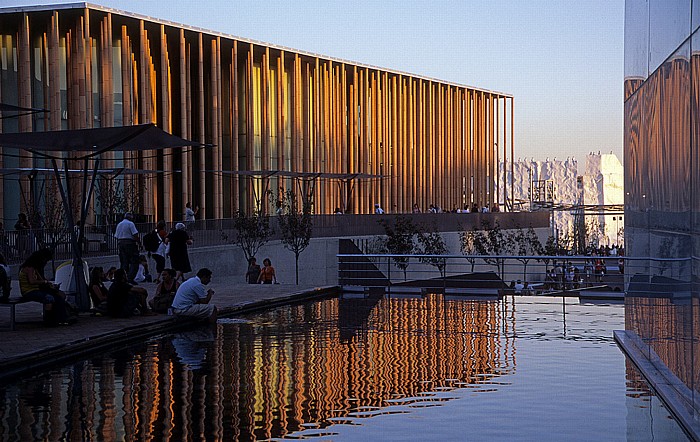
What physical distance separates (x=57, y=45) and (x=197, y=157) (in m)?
9.86

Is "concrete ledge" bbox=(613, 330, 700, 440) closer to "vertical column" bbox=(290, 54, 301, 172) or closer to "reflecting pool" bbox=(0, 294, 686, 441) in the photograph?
"reflecting pool" bbox=(0, 294, 686, 441)

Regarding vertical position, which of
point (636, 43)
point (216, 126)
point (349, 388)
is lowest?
point (349, 388)

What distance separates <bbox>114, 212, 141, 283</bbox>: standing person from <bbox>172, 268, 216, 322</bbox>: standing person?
561 cm

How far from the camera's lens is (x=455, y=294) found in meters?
25.9

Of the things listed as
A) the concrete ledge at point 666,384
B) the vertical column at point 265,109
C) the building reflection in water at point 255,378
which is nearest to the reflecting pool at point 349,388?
the building reflection in water at point 255,378

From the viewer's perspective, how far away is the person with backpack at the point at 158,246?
27.6 metres

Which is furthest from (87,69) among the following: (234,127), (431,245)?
(431,245)

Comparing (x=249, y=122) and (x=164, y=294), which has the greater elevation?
(x=249, y=122)

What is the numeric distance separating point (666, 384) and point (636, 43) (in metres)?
5.14

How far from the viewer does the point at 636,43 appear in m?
14.4

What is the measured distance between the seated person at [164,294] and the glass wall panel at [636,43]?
8.63m

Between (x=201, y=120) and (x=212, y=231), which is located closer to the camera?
(x=212, y=231)

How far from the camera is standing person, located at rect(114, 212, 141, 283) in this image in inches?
918

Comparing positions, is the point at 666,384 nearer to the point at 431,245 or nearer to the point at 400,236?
the point at 400,236
